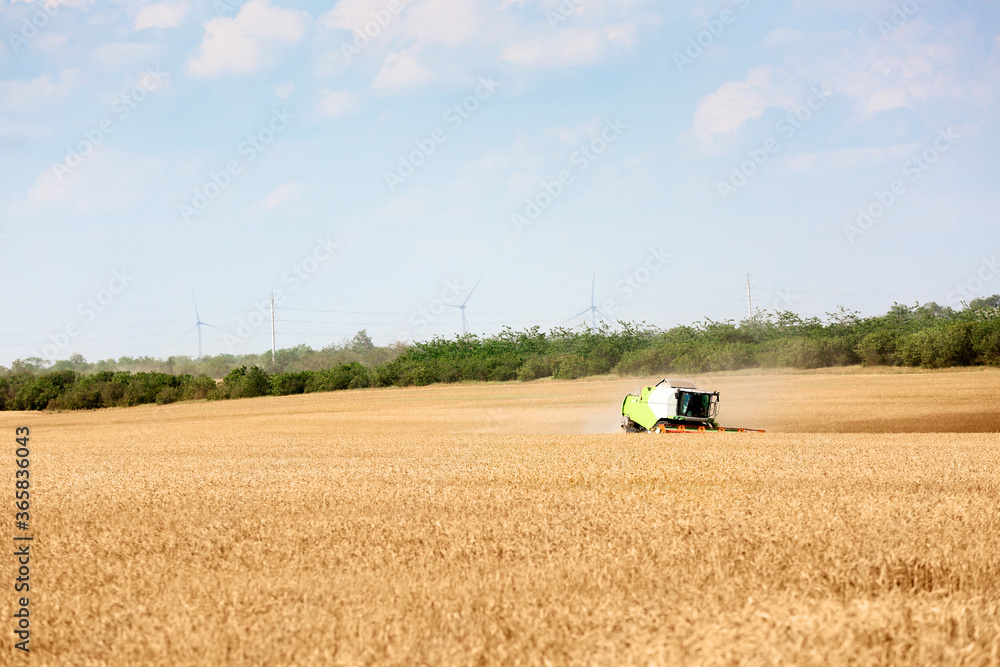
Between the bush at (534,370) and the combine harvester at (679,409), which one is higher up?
the bush at (534,370)

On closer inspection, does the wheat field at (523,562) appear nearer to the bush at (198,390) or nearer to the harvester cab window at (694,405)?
the harvester cab window at (694,405)

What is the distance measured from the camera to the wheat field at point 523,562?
3289 millimetres

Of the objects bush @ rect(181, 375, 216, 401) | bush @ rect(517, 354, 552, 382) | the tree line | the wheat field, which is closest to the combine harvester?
the wheat field

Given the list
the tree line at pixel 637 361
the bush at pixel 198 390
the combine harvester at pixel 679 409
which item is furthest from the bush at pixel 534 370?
the combine harvester at pixel 679 409

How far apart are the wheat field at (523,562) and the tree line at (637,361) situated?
45.1 metres

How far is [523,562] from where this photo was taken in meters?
5.12

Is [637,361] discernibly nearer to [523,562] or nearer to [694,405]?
[694,405]

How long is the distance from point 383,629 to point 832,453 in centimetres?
1187

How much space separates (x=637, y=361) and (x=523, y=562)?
62.2 meters

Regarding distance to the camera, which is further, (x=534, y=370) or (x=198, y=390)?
(x=534, y=370)

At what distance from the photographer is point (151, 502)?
854cm

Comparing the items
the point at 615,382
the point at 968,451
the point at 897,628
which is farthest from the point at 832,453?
the point at 615,382

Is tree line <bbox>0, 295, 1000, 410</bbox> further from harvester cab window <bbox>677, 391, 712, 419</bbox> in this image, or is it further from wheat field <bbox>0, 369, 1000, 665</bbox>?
wheat field <bbox>0, 369, 1000, 665</bbox>

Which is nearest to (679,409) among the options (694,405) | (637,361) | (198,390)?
(694,405)
